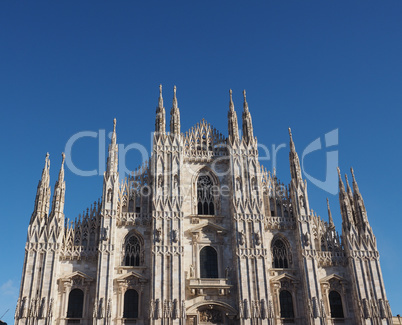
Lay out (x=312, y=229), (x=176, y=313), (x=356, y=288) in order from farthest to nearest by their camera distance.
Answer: (x=312, y=229) < (x=356, y=288) < (x=176, y=313)

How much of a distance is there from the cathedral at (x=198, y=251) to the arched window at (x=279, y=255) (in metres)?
0.08

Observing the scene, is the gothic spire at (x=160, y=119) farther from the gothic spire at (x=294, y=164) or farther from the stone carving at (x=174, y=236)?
the gothic spire at (x=294, y=164)

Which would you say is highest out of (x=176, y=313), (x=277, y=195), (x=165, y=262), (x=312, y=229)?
(x=277, y=195)

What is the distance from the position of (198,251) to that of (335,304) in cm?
1130

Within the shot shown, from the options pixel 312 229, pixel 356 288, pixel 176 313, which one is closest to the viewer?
pixel 176 313

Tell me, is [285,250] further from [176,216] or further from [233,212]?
[176,216]

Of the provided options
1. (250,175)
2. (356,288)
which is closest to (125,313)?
(250,175)

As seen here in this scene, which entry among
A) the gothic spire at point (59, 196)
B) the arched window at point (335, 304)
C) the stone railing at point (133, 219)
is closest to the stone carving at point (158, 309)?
the stone railing at point (133, 219)

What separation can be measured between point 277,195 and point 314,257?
6120 mm

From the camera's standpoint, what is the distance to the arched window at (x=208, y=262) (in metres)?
35.7

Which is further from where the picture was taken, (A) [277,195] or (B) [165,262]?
(A) [277,195]

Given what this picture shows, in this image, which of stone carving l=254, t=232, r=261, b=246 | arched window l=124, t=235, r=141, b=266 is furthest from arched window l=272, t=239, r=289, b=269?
arched window l=124, t=235, r=141, b=266

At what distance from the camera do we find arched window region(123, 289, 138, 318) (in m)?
33.2

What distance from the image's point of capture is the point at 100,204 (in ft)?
119
